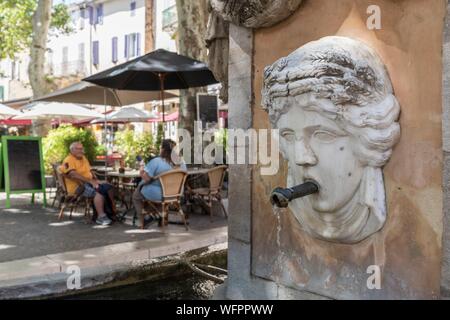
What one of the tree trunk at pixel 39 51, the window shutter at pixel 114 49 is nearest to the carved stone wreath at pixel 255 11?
the tree trunk at pixel 39 51

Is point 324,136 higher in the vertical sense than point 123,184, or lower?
higher

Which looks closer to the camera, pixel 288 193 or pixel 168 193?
pixel 288 193

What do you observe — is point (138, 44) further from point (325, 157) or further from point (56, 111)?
point (325, 157)

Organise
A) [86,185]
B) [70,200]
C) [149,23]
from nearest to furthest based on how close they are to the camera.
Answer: [86,185]
[70,200]
[149,23]

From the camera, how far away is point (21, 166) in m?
9.45

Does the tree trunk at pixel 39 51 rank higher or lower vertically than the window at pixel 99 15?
lower

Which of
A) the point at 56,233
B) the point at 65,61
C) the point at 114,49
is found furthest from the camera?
the point at 65,61

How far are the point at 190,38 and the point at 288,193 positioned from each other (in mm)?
8575

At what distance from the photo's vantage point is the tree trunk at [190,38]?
32.8 feet

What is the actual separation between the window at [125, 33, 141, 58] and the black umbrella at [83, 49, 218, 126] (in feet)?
94.5

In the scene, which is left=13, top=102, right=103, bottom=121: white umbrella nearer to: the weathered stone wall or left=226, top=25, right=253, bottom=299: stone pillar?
left=226, top=25, right=253, bottom=299: stone pillar

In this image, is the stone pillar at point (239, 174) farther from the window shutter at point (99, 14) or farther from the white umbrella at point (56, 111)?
the window shutter at point (99, 14)

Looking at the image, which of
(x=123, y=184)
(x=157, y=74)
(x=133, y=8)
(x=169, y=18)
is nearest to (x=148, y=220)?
(x=123, y=184)

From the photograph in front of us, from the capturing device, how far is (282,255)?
2.99 metres
